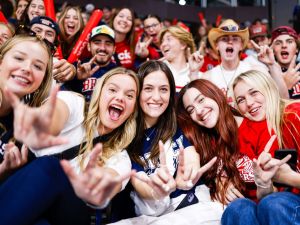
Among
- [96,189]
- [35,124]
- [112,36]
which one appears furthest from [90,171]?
[112,36]

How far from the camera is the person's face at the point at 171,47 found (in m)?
3.55

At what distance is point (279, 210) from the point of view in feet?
5.50

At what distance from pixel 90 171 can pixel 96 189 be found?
7 cm

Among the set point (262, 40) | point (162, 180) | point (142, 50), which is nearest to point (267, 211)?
point (162, 180)

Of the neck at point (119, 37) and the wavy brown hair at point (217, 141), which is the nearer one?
the wavy brown hair at point (217, 141)

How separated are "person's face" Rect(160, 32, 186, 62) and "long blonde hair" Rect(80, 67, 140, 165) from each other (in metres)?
1.37

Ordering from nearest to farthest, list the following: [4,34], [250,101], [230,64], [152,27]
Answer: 1. [250,101]
2. [4,34]
3. [230,64]
4. [152,27]

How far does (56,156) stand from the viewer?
1899 mm

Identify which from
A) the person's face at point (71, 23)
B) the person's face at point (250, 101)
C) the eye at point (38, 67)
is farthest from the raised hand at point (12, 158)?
the person's face at point (71, 23)

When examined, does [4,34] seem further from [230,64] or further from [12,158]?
[230,64]

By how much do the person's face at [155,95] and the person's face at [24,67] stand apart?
0.63 m

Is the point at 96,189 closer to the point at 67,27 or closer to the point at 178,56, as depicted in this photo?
the point at 178,56

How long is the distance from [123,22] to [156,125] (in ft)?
6.52

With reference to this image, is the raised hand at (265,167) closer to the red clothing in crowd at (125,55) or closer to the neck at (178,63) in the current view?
the neck at (178,63)
